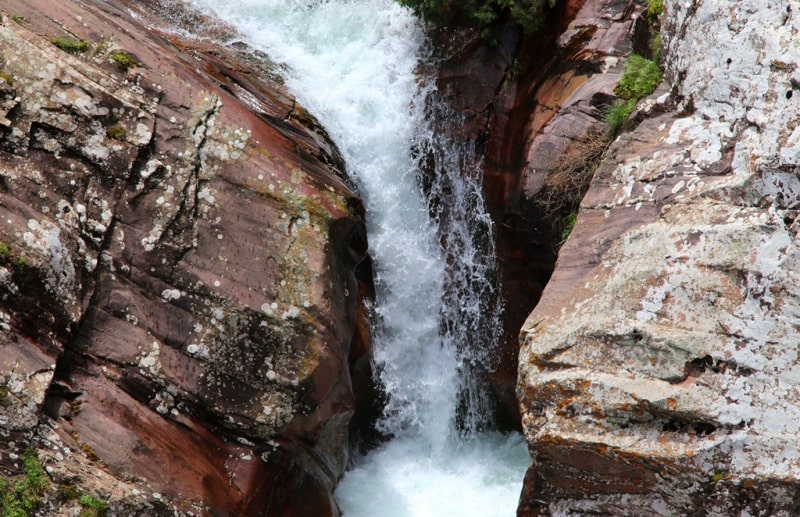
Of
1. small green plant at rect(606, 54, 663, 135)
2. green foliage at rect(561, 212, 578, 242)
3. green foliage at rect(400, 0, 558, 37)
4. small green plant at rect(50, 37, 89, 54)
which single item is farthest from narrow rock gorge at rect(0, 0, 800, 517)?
green foliage at rect(400, 0, 558, 37)

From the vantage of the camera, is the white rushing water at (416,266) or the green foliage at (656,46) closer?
the green foliage at (656,46)

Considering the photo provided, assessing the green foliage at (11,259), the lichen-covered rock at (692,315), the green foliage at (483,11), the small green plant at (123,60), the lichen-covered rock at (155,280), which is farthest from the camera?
the green foliage at (483,11)

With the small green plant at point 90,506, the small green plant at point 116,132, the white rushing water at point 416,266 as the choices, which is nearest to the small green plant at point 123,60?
the small green plant at point 116,132

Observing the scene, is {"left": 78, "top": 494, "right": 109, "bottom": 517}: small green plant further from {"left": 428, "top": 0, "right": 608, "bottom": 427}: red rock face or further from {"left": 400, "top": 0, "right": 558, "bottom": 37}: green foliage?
{"left": 400, "top": 0, "right": 558, "bottom": 37}: green foliage

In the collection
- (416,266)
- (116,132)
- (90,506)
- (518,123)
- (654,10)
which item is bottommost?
(90,506)

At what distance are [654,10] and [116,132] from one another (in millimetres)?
6529

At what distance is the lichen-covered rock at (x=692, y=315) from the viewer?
Result: 6.23m

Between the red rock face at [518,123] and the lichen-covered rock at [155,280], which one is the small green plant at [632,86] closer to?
the red rock face at [518,123]

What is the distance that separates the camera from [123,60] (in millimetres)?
7715

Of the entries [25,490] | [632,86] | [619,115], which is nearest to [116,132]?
[25,490]

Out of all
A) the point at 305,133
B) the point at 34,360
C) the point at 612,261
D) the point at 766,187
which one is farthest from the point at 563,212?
the point at 34,360

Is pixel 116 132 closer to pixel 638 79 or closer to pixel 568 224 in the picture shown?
pixel 568 224

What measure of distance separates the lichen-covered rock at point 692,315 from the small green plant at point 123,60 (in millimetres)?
5306

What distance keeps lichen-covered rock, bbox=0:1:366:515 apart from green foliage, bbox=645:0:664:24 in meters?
4.50
